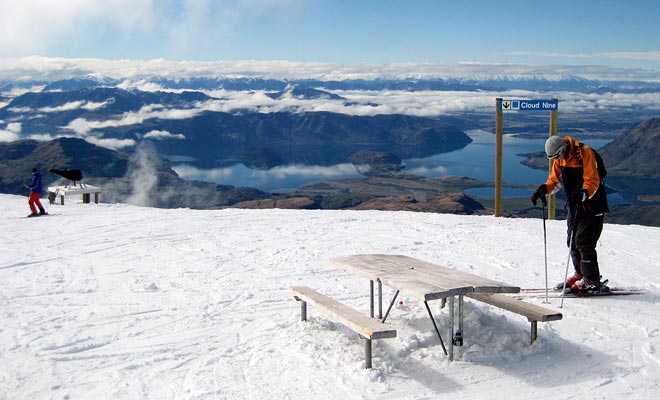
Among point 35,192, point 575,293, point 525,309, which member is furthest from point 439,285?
point 35,192

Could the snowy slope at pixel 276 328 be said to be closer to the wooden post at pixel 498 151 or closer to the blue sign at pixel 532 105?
the wooden post at pixel 498 151

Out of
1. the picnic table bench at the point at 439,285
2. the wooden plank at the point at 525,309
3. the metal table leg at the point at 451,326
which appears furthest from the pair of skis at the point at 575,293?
the metal table leg at the point at 451,326

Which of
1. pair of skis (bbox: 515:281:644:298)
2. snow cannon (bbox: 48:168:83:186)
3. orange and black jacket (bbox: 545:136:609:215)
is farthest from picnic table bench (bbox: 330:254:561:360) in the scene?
snow cannon (bbox: 48:168:83:186)

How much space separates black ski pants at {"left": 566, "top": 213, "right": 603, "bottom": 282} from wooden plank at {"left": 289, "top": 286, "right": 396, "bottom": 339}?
297 centimetres

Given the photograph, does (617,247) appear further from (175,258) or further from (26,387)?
(26,387)

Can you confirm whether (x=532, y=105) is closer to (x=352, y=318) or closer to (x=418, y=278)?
(x=418, y=278)

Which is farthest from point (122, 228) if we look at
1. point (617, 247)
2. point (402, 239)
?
point (617, 247)

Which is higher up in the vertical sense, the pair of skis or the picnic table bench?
the picnic table bench

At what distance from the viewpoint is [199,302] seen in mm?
7492

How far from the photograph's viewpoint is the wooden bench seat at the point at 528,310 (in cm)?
531

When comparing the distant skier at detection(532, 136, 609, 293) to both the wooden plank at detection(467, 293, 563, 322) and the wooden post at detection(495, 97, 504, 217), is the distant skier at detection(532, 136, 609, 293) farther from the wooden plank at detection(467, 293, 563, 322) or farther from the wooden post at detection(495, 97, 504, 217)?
the wooden post at detection(495, 97, 504, 217)

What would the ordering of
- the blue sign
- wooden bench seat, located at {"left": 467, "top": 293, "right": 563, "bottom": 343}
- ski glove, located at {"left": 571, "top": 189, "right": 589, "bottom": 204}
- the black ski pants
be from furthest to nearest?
the blue sign → the black ski pants → ski glove, located at {"left": 571, "top": 189, "right": 589, "bottom": 204} → wooden bench seat, located at {"left": 467, "top": 293, "right": 563, "bottom": 343}

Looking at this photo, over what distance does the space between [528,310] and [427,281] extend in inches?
40.7

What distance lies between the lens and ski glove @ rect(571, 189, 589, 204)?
685 centimetres
